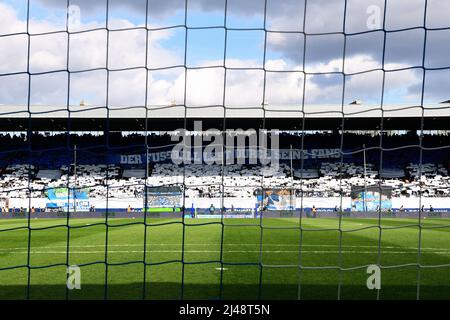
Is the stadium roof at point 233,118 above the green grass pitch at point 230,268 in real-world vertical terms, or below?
above

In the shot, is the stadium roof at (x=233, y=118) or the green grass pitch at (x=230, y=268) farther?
the stadium roof at (x=233, y=118)

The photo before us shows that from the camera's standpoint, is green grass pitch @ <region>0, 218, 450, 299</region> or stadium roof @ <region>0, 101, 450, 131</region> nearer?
green grass pitch @ <region>0, 218, 450, 299</region>

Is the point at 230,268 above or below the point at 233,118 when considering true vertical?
below

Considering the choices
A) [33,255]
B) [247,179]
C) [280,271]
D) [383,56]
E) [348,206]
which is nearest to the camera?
[383,56]

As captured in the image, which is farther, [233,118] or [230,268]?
[233,118]

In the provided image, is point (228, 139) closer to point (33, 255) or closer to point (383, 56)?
point (33, 255)

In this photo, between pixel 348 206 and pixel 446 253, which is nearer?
pixel 446 253

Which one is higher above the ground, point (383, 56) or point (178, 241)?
point (383, 56)

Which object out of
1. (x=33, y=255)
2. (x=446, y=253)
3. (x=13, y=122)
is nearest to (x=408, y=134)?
(x=13, y=122)

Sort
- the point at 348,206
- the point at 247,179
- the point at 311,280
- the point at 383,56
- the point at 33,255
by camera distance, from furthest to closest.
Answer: the point at 247,179
the point at 348,206
the point at 33,255
the point at 311,280
the point at 383,56

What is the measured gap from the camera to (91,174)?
28781 millimetres

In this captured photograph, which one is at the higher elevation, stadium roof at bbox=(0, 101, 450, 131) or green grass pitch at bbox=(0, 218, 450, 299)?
stadium roof at bbox=(0, 101, 450, 131)
